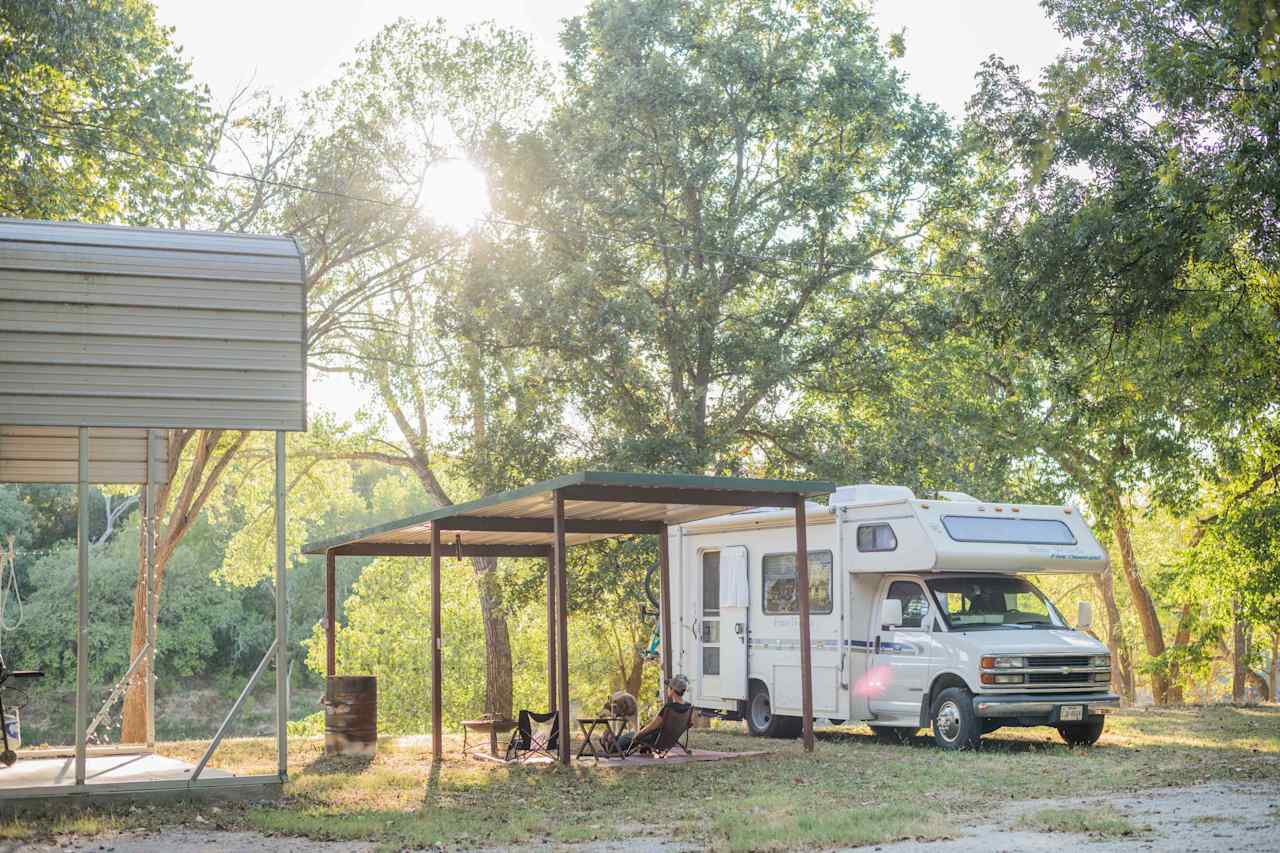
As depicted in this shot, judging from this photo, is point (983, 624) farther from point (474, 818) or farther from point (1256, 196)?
point (474, 818)

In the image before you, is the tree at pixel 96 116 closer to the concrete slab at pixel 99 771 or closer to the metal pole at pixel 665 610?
the concrete slab at pixel 99 771

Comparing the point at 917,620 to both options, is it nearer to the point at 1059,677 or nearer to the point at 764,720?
the point at 1059,677

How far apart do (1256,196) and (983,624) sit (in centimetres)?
→ 536

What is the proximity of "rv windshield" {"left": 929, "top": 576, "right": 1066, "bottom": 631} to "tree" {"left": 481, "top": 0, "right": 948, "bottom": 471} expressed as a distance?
274 inches

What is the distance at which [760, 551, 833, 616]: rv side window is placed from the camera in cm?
1630

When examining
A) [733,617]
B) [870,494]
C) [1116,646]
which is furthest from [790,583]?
[1116,646]

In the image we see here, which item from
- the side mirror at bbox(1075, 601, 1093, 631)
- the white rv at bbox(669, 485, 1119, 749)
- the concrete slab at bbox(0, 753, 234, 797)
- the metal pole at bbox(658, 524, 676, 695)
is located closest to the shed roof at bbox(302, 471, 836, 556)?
the metal pole at bbox(658, 524, 676, 695)

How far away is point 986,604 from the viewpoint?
15.4m

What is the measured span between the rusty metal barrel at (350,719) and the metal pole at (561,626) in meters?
3.40

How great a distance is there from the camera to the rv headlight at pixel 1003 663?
1422 centimetres

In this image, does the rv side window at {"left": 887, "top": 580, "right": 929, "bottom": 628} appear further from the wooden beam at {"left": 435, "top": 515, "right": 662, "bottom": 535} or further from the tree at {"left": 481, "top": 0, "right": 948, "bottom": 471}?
the tree at {"left": 481, "top": 0, "right": 948, "bottom": 471}

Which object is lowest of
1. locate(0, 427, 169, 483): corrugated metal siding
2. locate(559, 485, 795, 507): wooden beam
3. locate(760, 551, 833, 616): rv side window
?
locate(760, 551, 833, 616): rv side window

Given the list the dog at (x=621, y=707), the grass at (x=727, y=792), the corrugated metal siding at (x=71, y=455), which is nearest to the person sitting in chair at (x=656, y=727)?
the dog at (x=621, y=707)

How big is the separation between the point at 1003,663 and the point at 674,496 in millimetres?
3919
